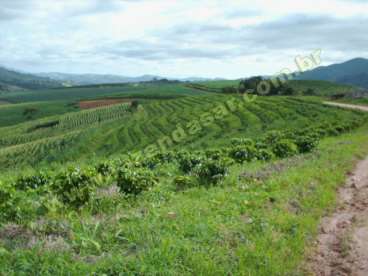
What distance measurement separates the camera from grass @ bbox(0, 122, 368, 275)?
249 inches

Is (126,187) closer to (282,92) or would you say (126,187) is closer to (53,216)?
(53,216)

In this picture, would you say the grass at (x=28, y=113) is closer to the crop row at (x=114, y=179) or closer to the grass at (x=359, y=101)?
the grass at (x=359, y=101)

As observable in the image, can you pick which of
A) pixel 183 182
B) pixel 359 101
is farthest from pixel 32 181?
pixel 359 101

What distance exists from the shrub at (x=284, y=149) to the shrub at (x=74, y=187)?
35.3 feet

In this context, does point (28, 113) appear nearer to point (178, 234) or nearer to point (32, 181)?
point (32, 181)

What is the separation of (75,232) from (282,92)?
8430 cm

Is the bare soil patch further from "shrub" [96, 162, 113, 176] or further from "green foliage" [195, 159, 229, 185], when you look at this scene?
"shrub" [96, 162, 113, 176]

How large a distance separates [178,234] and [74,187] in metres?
3.17

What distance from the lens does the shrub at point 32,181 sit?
12734 mm

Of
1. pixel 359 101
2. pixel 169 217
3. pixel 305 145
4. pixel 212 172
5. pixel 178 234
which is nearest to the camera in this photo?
pixel 178 234

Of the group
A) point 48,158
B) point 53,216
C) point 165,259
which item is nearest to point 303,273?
point 165,259

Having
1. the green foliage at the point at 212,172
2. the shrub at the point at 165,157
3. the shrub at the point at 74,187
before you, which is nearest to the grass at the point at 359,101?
the shrub at the point at 165,157

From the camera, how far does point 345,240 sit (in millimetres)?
8203

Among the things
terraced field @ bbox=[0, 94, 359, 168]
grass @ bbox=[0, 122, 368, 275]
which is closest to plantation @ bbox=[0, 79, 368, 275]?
grass @ bbox=[0, 122, 368, 275]
